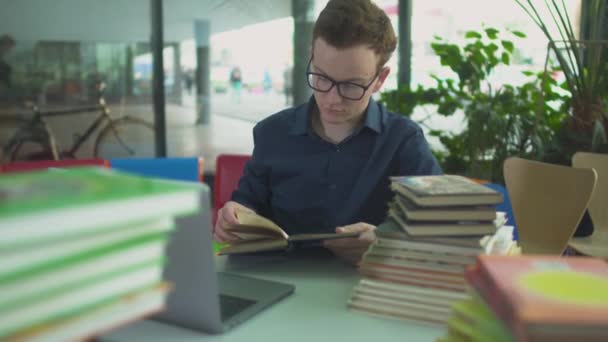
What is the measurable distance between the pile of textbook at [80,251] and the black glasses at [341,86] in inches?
38.2

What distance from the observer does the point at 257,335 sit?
945 millimetres

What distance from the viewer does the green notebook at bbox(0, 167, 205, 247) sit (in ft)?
1.48

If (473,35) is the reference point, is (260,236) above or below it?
below

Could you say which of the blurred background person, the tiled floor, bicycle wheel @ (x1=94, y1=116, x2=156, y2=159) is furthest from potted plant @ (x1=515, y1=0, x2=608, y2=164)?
bicycle wheel @ (x1=94, y1=116, x2=156, y2=159)

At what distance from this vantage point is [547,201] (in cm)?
254

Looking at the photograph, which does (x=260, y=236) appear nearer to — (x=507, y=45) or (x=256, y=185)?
(x=256, y=185)

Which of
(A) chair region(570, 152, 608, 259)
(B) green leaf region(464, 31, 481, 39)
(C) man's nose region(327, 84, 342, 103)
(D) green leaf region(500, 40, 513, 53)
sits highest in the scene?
(B) green leaf region(464, 31, 481, 39)

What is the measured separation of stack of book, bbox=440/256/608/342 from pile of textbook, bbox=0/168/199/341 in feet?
1.15

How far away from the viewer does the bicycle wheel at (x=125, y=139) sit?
16.7 feet

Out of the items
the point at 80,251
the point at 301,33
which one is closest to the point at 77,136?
the point at 301,33

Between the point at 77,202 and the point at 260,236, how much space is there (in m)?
0.84

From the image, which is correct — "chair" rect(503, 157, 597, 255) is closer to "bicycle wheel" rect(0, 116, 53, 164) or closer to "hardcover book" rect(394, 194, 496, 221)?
"hardcover book" rect(394, 194, 496, 221)

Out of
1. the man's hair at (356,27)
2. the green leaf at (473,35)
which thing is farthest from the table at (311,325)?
the green leaf at (473,35)

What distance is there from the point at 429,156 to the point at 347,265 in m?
0.50
